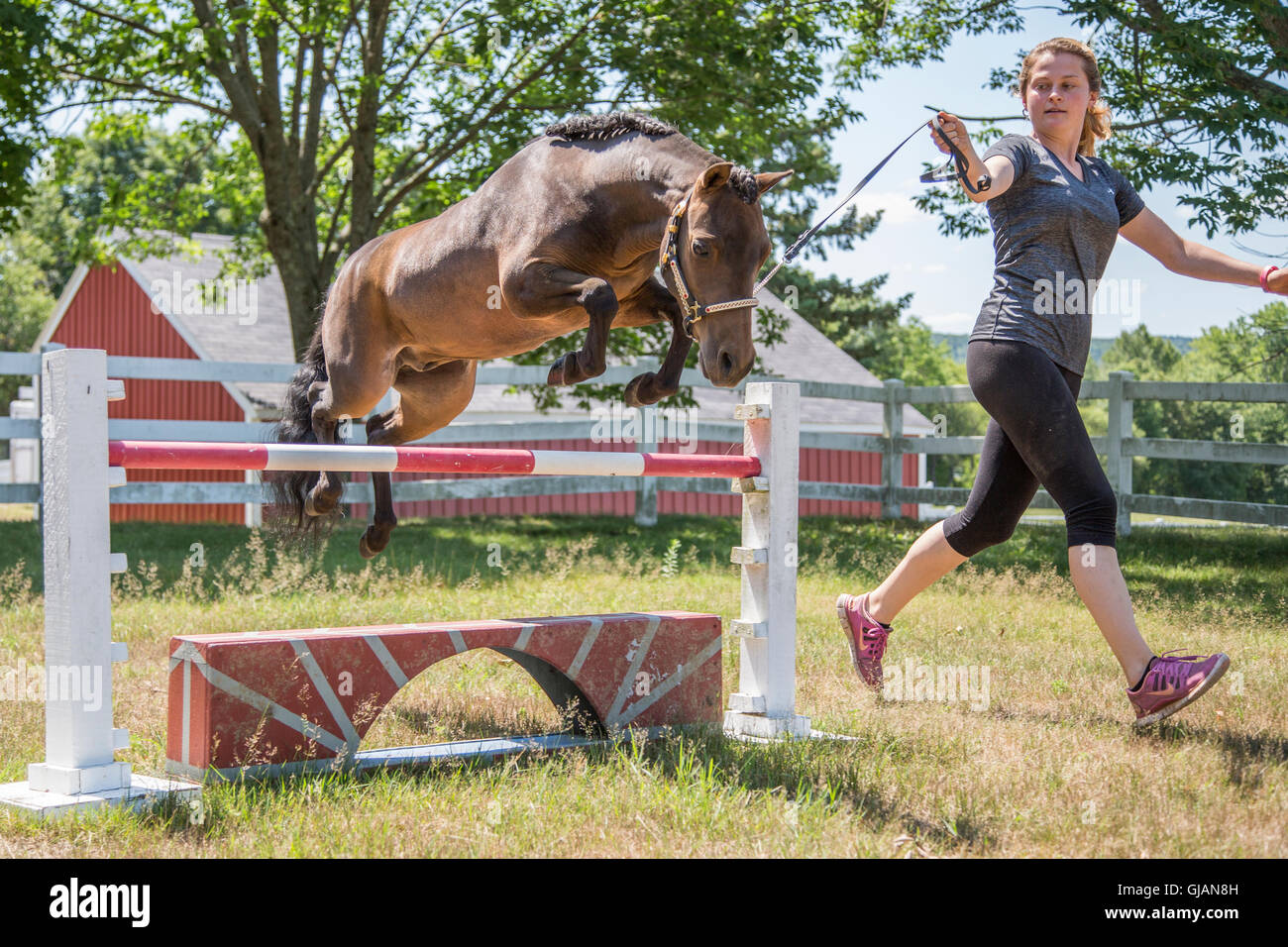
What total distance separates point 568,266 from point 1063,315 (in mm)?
1570

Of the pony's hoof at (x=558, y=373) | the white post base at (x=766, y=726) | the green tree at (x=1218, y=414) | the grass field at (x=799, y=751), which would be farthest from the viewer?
the green tree at (x=1218, y=414)

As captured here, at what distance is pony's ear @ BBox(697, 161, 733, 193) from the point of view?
10.9 feet

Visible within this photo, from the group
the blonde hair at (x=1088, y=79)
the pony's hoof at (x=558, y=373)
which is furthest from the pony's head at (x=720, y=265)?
the blonde hair at (x=1088, y=79)

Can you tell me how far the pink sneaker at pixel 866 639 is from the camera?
4.23m

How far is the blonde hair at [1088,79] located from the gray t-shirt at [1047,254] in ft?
0.87

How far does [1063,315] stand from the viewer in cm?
357

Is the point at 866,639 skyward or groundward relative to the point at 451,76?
groundward

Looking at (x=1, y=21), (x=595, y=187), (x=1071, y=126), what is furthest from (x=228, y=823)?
(x=1, y=21)

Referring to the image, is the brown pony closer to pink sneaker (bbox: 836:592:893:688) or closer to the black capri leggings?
the black capri leggings

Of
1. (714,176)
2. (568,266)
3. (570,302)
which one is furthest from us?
(568,266)

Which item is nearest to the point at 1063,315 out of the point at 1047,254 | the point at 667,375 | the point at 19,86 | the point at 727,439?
the point at 1047,254

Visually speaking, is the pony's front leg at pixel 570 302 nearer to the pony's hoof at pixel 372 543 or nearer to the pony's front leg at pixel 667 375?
the pony's front leg at pixel 667 375

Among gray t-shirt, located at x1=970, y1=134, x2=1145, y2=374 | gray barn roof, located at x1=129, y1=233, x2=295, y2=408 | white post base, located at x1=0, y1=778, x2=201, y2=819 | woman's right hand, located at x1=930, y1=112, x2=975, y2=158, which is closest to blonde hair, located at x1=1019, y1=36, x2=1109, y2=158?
gray t-shirt, located at x1=970, y1=134, x2=1145, y2=374

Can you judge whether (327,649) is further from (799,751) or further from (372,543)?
(799,751)
